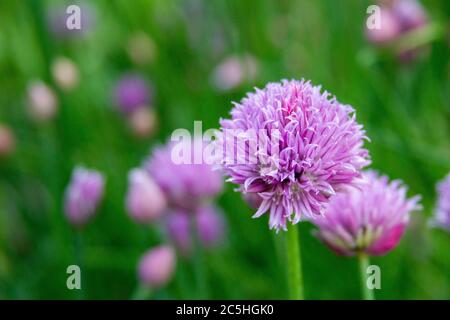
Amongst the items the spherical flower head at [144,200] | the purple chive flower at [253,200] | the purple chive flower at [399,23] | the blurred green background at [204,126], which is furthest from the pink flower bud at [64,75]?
the purple chive flower at [253,200]

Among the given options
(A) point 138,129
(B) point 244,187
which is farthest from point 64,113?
(B) point 244,187

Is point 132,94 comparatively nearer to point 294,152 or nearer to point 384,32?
point 384,32

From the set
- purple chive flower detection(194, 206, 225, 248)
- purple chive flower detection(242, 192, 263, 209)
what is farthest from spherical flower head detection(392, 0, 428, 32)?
purple chive flower detection(242, 192, 263, 209)

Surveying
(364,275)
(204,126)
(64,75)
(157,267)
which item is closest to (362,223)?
(364,275)

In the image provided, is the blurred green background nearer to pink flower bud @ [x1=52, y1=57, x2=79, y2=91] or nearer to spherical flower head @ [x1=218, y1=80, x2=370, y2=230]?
pink flower bud @ [x1=52, y1=57, x2=79, y2=91]

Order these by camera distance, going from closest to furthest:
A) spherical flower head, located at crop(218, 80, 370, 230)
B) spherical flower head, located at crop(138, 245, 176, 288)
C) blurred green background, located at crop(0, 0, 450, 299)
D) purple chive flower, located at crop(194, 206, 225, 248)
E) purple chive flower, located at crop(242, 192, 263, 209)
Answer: spherical flower head, located at crop(218, 80, 370, 230) → purple chive flower, located at crop(242, 192, 263, 209) → spherical flower head, located at crop(138, 245, 176, 288) → blurred green background, located at crop(0, 0, 450, 299) → purple chive flower, located at crop(194, 206, 225, 248)

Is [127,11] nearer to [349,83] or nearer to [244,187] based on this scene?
[349,83]
